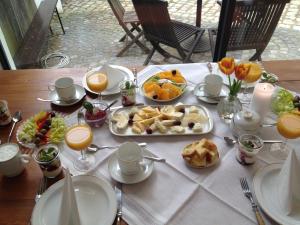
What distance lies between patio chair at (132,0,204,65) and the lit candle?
1.21 m

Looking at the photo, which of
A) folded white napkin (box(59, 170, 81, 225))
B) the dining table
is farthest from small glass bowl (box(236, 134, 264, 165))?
folded white napkin (box(59, 170, 81, 225))

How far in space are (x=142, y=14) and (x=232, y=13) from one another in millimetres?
665

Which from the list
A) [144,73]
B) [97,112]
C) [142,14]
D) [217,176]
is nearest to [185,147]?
[217,176]

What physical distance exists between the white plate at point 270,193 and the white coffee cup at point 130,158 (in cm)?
34

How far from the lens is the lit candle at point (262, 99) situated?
102 centimetres

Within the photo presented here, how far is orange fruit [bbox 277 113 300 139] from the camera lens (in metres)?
0.90

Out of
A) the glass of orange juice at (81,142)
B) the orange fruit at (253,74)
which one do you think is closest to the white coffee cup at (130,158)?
the glass of orange juice at (81,142)

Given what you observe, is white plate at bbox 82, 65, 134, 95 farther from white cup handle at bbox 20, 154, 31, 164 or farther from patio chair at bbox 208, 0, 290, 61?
patio chair at bbox 208, 0, 290, 61

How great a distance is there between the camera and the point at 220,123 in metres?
1.07

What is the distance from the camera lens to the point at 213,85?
116 cm

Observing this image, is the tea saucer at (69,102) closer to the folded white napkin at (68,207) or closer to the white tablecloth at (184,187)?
the white tablecloth at (184,187)

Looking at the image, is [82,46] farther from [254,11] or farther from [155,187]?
[155,187]

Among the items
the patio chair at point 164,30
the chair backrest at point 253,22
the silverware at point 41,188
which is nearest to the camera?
the silverware at point 41,188

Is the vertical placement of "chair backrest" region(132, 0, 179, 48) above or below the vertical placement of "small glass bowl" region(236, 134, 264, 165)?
below
